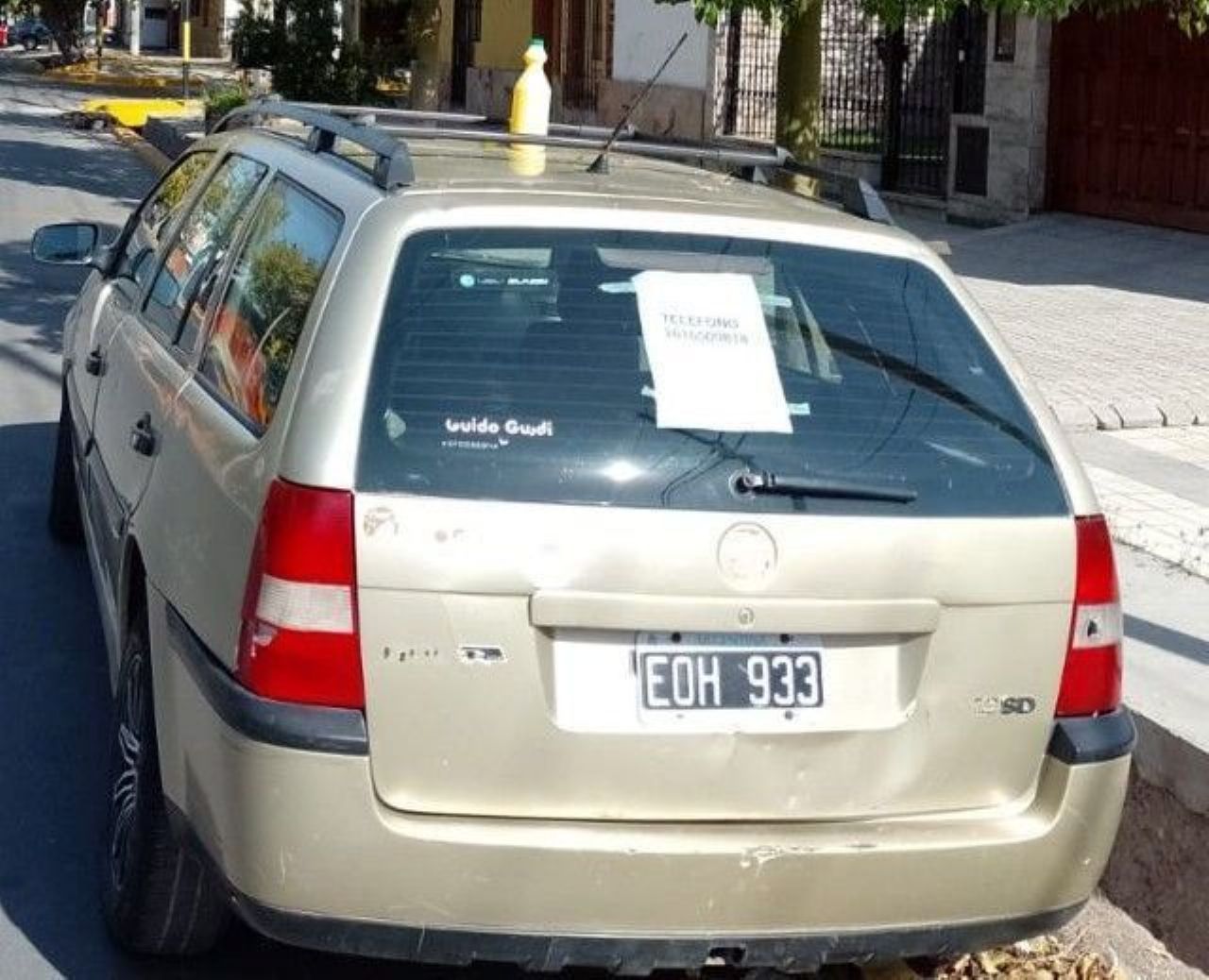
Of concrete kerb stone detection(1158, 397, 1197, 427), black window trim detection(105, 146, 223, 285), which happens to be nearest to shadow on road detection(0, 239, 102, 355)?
black window trim detection(105, 146, 223, 285)

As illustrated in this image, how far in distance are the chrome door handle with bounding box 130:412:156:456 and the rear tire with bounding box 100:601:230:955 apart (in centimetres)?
42

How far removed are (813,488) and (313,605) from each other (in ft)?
3.10

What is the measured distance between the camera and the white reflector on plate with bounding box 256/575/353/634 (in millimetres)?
3830

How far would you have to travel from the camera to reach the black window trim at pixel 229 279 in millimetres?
4160

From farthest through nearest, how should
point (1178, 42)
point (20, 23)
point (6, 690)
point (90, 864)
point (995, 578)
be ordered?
1. point (20, 23)
2. point (1178, 42)
3. point (6, 690)
4. point (90, 864)
5. point (995, 578)

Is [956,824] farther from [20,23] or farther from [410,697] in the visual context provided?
[20,23]

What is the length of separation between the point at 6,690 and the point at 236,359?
246 cm

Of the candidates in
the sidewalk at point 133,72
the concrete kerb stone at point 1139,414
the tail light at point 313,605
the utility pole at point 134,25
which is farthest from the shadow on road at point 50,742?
the utility pole at point 134,25

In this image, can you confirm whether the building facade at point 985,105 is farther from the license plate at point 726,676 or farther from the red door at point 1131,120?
the license plate at point 726,676

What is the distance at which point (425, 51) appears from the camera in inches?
827

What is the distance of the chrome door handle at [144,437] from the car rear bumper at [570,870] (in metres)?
1.03

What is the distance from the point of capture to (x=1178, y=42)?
16.9m

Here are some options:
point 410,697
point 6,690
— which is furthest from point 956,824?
point 6,690

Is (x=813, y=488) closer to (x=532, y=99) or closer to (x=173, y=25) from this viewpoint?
(x=532, y=99)
